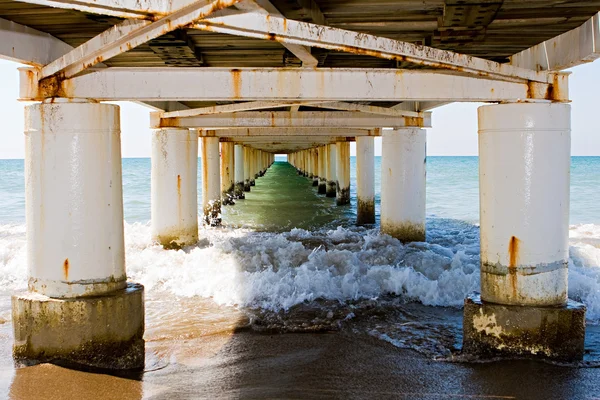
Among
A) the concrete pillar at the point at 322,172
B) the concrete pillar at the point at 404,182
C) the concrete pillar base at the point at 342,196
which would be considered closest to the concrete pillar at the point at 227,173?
the concrete pillar base at the point at 342,196

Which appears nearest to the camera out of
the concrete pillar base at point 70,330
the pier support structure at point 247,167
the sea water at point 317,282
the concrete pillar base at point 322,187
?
the concrete pillar base at point 70,330

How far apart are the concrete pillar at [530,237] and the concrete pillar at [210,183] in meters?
14.4

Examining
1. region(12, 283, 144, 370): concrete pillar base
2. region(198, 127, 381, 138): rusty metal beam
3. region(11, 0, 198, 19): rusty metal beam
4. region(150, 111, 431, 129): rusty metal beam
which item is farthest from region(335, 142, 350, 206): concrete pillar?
region(11, 0, 198, 19): rusty metal beam

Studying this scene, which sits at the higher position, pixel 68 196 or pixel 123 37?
pixel 123 37

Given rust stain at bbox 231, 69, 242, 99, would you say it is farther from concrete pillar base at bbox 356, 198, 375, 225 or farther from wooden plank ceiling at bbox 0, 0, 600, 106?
concrete pillar base at bbox 356, 198, 375, 225

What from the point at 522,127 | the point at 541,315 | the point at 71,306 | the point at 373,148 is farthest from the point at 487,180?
the point at 373,148

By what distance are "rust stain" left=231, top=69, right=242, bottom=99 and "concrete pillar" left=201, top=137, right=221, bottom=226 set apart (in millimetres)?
14111

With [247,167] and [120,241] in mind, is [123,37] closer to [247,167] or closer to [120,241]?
[120,241]

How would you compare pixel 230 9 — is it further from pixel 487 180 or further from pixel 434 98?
pixel 487 180

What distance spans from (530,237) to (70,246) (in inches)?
162

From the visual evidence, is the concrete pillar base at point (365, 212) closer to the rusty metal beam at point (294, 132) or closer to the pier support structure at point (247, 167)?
the rusty metal beam at point (294, 132)

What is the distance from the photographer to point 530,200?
5863 millimetres

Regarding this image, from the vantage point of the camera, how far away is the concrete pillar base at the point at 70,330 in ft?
18.3

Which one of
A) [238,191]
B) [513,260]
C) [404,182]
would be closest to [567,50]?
[513,260]
